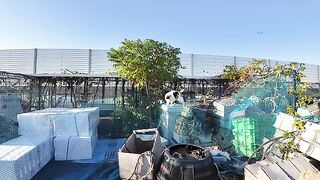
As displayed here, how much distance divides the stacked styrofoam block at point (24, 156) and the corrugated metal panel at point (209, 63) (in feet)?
23.2

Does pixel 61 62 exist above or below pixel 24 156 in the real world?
above

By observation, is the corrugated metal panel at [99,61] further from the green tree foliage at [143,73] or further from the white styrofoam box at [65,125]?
the white styrofoam box at [65,125]

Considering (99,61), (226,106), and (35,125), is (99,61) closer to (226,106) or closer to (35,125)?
(35,125)

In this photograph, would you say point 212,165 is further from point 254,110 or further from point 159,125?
point 159,125

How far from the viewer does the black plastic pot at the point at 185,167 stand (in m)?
3.43

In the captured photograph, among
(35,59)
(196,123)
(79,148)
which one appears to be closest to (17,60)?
(35,59)

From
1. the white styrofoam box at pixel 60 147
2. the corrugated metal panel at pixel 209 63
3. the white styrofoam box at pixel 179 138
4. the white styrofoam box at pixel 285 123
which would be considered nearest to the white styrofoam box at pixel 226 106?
the white styrofoam box at pixel 179 138

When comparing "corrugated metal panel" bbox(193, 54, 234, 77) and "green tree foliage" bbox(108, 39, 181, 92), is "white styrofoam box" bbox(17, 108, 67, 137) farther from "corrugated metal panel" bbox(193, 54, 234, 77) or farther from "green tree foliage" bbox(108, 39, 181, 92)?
"corrugated metal panel" bbox(193, 54, 234, 77)

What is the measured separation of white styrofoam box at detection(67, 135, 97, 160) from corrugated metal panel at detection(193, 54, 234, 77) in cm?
629

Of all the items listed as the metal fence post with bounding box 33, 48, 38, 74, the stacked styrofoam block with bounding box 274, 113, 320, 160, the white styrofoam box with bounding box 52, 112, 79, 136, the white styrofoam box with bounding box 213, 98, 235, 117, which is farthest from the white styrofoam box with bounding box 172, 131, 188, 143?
the metal fence post with bounding box 33, 48, 38, 74

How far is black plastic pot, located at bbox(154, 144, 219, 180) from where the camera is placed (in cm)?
343

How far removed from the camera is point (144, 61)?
7.27 metres

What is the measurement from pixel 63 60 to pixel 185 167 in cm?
851

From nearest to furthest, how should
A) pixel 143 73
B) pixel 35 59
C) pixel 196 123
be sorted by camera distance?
pixel 196 123 < pixel 143 73 < pixel 35 59
